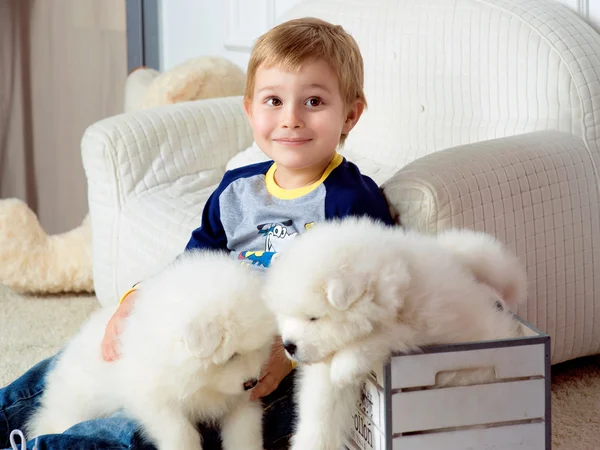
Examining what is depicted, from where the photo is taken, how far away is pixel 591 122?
172 cm

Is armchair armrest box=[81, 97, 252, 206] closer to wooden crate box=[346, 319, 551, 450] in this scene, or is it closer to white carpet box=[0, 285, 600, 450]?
white carpet box=[0, 285, 600, 450]

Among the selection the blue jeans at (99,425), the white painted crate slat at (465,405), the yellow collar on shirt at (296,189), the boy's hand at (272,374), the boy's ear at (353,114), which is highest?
the boy's ear at (353,114)

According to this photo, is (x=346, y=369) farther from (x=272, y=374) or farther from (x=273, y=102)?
(x=273, y=102)

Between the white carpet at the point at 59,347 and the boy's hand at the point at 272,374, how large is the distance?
1.81 ft

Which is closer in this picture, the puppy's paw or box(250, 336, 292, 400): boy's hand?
the puppy's paw

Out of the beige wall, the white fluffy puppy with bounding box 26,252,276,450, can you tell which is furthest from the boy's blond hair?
the beige wall

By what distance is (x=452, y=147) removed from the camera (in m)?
1.58

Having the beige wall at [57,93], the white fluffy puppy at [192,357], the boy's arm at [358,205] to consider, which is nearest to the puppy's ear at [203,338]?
the white fluffy puppy at [192,357]

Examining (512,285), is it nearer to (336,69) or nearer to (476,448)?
(476,448)

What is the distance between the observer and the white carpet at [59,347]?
5.14ft

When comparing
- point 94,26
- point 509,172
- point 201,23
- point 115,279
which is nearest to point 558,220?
point 509,172

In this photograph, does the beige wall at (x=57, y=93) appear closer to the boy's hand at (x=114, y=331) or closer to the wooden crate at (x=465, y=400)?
the boy's hand at (x=114, y=331)

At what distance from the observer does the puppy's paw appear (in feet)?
3.36

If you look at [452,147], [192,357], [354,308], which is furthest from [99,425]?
[452,147]
